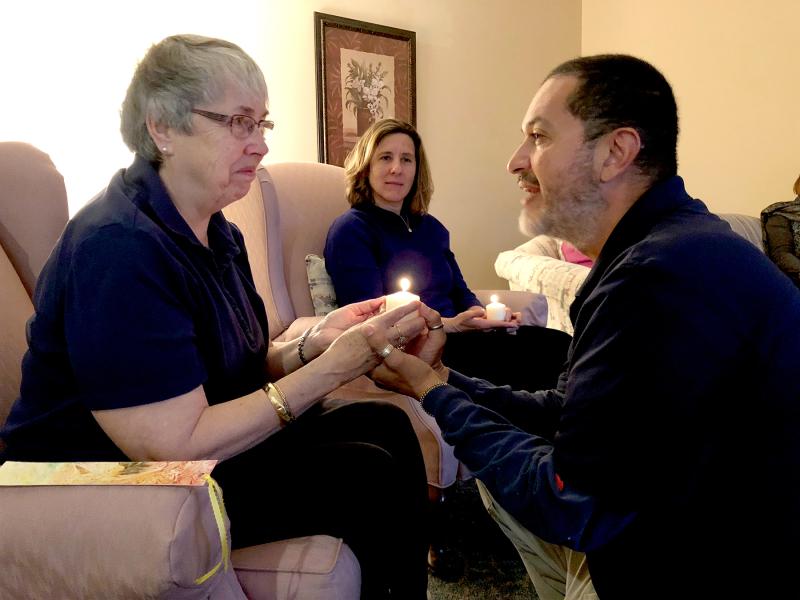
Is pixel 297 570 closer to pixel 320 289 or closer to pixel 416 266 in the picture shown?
pixel 320 289

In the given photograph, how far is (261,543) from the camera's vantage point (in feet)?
3.43

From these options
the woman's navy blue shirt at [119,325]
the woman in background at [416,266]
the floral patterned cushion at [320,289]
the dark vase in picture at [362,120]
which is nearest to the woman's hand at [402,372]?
the woman's navy blue shirt at [119,325]

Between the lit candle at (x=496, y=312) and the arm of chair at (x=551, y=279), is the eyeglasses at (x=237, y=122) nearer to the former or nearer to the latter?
the lit candle at (x=496, y=312)

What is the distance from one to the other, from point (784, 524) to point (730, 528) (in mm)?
71

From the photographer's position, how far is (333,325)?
58.8 inches

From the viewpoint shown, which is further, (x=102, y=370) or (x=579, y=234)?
(x=579, y=234)

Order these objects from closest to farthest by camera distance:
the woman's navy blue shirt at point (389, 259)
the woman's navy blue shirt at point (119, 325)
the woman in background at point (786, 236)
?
the woman's navy blue shirt at point (119, 325), the woman's navy blue shirt at point (389, 259), the woman in background at point (786, 236)

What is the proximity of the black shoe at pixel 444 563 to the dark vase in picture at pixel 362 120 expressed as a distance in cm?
210

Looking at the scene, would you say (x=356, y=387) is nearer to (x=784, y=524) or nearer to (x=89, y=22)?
(x=784, y=524)

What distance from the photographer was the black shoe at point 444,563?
70.2 inches

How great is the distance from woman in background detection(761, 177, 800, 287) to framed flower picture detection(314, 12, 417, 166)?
1984 mm

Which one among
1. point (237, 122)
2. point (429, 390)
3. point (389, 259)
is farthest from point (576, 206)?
point (389, 259)

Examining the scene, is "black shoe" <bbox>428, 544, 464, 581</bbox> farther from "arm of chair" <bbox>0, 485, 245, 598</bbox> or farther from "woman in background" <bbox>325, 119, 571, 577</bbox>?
"arm of chair" <bbox>0, 485, 245, 598</bbox>

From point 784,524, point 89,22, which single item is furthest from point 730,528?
point 89,22
